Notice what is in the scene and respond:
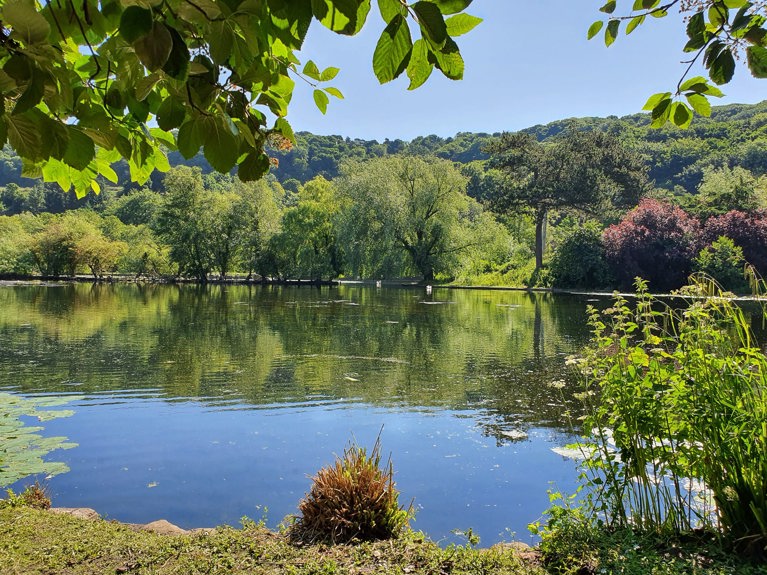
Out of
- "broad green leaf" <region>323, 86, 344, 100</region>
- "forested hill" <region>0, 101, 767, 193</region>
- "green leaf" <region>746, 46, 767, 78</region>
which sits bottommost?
"green leaf" <region>746, 46, 767, 78</region>

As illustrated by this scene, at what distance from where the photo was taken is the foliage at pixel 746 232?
1227 inches

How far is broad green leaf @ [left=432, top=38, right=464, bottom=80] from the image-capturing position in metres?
1.16

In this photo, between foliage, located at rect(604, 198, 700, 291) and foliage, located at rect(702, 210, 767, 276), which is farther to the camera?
foliage, located at rect(604, 198, 700, 291)

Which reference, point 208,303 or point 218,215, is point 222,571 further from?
point 218,215

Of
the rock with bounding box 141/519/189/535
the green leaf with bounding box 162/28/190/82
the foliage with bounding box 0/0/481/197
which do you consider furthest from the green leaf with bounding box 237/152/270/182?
the rock with bounding box 141/519/189/535

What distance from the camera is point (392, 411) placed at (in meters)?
8.51

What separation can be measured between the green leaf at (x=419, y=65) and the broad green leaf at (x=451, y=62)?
26mm

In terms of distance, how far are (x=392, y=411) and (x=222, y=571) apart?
5.55m

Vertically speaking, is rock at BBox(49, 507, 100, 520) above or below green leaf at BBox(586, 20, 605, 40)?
below

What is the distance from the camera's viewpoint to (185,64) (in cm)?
108

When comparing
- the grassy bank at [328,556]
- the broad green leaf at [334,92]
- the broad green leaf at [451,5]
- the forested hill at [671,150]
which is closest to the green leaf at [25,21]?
the broad green leaf at [451,5]

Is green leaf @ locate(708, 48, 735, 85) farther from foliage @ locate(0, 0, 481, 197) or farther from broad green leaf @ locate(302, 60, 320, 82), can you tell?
broad green leaf @ locate(302, 60, 320, 82)

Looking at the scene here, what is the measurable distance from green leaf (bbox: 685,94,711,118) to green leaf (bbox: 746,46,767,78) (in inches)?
5.2

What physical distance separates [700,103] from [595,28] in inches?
24.4
